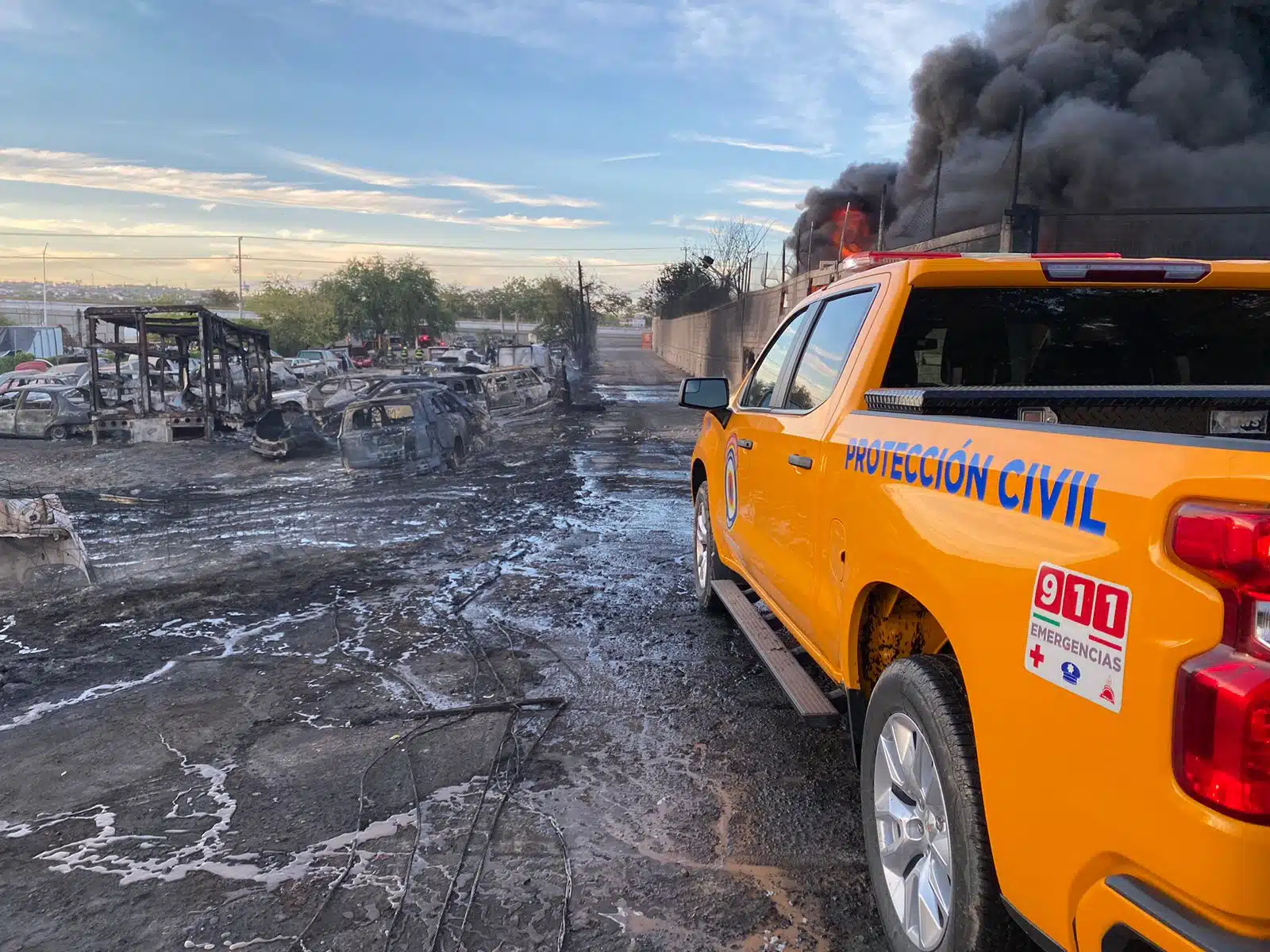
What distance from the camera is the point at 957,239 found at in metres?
12.3

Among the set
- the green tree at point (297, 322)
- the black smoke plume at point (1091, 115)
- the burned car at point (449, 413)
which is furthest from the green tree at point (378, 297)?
the burned car at point (449, 413)

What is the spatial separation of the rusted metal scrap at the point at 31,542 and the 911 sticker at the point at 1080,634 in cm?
728

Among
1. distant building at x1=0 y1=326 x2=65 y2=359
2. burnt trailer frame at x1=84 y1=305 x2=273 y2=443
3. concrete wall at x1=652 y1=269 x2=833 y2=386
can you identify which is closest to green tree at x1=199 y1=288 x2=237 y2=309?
distant building at x1=0 y1=326 x2=65 y2=359

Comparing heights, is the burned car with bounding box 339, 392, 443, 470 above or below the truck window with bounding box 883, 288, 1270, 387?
below

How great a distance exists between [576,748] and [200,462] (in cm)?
1402

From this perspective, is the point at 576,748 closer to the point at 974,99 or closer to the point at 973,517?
the point at 973,517

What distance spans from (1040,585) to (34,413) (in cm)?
2209

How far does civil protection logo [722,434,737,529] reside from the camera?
4.91 metres

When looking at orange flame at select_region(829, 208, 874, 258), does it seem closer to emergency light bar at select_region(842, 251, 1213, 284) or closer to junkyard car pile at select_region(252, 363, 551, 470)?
junkyard car pile at select_region(252, 363, 551, 470)

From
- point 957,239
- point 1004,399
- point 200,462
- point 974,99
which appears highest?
point 974,99

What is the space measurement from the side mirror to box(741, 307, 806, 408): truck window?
0.42ft

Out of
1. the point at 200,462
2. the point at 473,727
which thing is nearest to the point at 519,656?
the point at 473,727

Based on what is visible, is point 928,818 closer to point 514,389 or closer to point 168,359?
point 514,389

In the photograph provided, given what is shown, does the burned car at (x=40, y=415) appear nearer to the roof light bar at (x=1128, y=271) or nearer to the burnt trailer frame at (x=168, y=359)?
the burnt trailer frame at (x=168, y=359)
